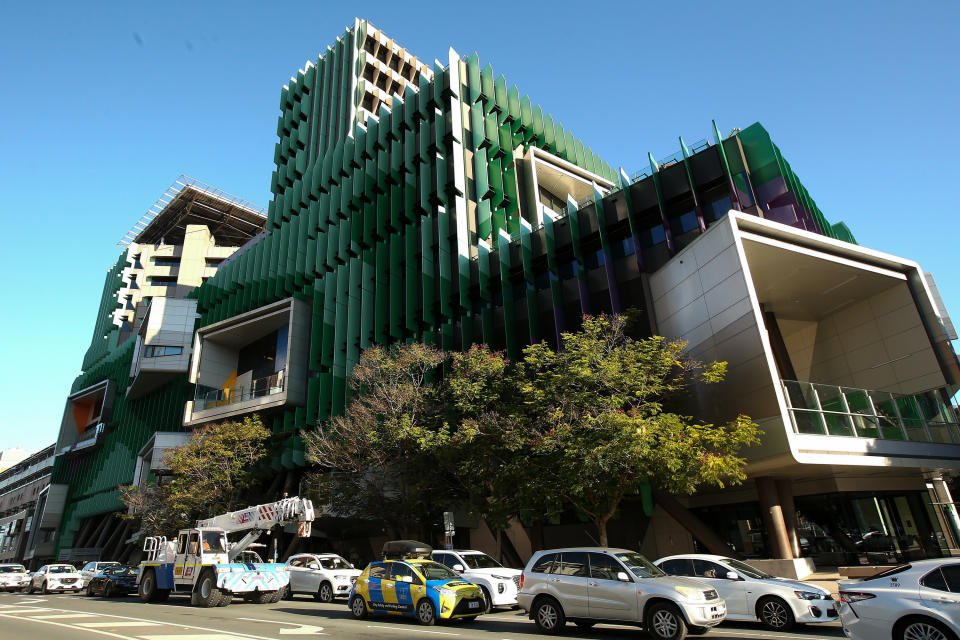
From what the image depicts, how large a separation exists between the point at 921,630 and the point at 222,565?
19021 millimetres

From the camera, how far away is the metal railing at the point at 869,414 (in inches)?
788

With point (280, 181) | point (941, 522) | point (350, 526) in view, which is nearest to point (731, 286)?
point (941, 522)

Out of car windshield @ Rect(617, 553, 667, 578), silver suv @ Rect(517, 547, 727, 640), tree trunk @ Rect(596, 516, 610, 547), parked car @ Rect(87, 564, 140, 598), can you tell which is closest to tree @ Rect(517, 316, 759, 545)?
tree trunk @ Rect(596, 516, 610, 547)

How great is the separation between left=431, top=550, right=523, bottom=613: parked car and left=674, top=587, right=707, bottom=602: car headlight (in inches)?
242

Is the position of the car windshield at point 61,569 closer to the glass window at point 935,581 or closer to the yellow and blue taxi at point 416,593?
the yellow and blue taxi at point 416,593

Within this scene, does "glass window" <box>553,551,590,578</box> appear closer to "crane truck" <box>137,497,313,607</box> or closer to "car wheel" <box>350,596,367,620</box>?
"car wheel" <box>350,596,367,620</box>

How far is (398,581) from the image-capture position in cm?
1537

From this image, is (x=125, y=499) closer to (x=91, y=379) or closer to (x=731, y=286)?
(x=731, y=286)

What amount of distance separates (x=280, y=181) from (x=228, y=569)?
44.7 m

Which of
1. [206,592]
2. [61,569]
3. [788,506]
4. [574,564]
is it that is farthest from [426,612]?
[61,569]

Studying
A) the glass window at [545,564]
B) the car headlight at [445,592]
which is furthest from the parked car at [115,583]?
the glass window at [545,564]

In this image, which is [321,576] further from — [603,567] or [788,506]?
[788,506]

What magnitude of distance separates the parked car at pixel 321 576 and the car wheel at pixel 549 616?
10832 mm

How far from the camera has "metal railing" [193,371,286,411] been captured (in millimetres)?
42812
